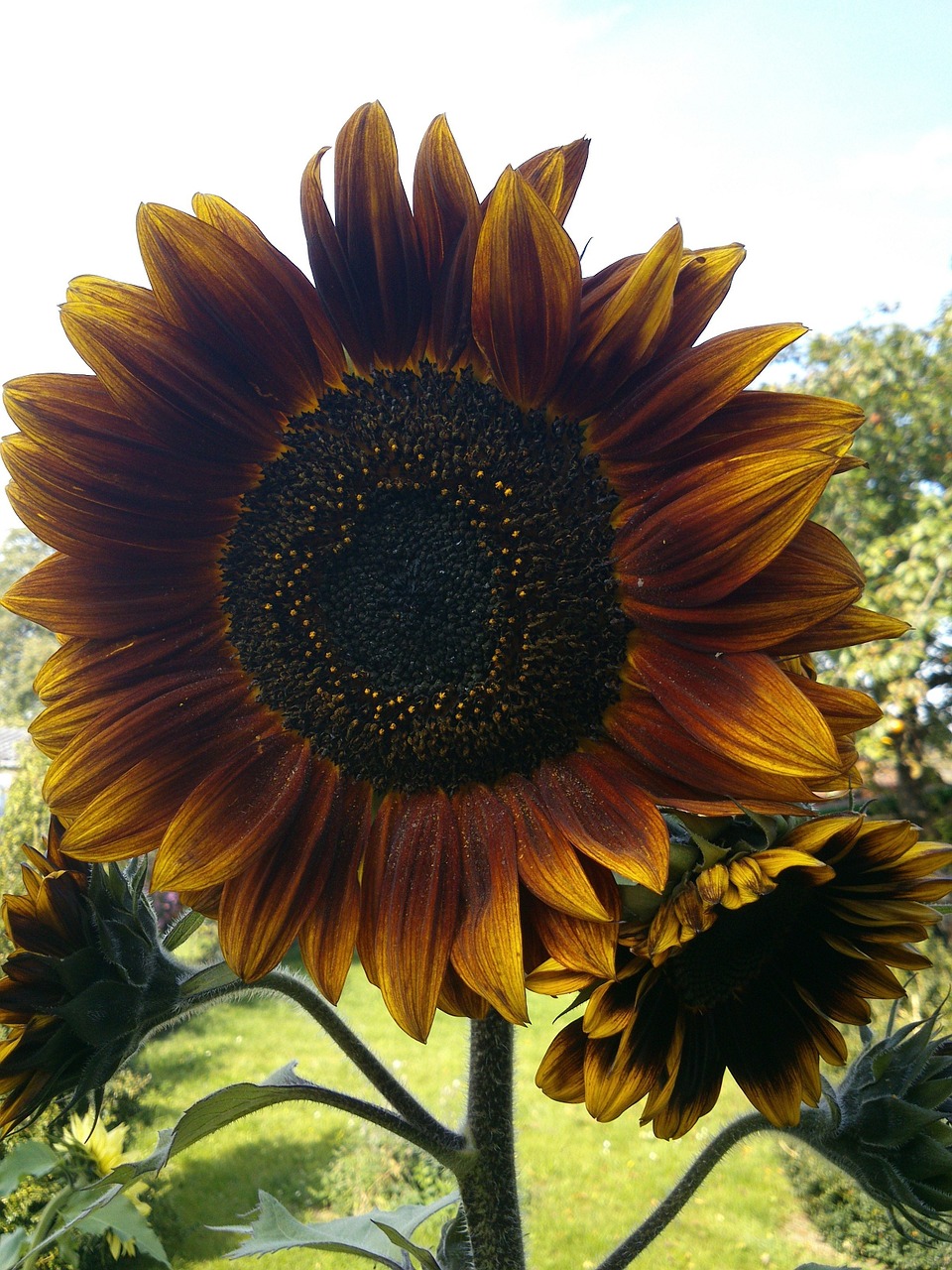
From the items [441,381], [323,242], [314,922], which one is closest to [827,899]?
[314,922]

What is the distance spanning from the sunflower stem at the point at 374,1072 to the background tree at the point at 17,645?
768 inches

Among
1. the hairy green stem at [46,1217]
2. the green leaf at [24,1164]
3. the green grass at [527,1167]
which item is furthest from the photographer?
the green grass at [527,1167]

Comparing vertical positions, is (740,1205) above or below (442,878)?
below

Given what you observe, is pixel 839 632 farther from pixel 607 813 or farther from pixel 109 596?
pixel 109 596

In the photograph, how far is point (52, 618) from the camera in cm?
80

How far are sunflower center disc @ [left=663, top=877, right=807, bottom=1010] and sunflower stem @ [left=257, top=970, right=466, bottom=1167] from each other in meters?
0.33

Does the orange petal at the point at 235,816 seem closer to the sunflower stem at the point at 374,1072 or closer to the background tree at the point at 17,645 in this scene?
the sunflower stem at the point at 374,1072

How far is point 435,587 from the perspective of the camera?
79 centimetres

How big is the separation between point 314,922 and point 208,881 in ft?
0.31

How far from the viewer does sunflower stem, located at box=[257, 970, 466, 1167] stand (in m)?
0.92

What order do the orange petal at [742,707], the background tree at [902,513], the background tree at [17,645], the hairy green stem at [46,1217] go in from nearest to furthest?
1. the orange petal at [742,707]
2. the hairy green stem at [46,1217]
3. the background tree at [902,513]
4. the background tree at [17,645]

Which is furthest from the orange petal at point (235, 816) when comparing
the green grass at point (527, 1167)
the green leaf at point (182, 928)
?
the green grass at point (527, 1167)

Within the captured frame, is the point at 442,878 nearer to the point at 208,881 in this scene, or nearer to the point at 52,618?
the point at 208,881

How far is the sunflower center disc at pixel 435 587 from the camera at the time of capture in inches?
30.6
